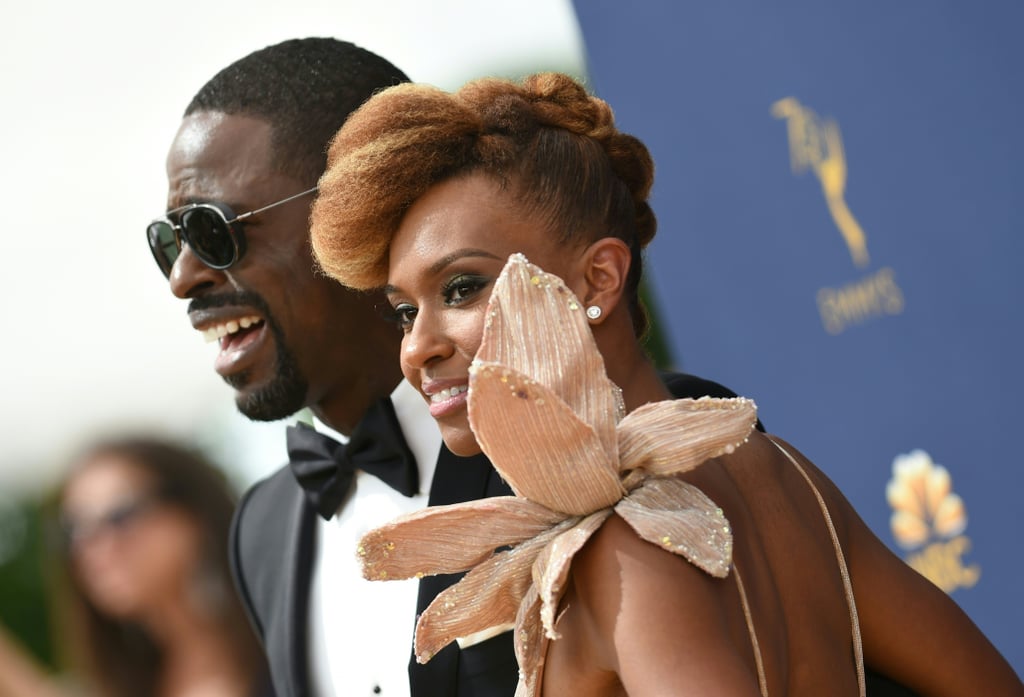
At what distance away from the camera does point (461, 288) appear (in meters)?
1.33

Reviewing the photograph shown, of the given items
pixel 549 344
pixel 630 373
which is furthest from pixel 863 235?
pixel 549 344

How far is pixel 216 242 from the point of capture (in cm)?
200

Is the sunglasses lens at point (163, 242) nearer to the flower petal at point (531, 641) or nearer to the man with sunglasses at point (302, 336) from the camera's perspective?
the man with sunglasses at point (302, 336)

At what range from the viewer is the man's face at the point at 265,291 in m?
2.02

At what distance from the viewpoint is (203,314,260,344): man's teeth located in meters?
2.04

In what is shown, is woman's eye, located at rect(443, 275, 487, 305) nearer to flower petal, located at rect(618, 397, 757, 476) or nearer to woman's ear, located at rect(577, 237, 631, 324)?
woman's ear, located at rect(577, 237, 631, 324)

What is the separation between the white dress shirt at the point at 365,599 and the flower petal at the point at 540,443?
76 centimetres

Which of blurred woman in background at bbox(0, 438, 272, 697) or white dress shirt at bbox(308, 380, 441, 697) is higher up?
white dress shirt at bbox(308, 380, 441, 697)

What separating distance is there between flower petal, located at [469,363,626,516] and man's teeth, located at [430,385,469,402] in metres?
0.19

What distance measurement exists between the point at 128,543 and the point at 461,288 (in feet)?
8.29

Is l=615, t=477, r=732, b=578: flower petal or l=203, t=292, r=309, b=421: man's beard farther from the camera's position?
l=203, t=292, r=309, b=421: man's beard

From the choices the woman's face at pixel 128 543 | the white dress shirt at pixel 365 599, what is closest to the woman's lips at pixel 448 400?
the white dress shirt at pixel 365 599

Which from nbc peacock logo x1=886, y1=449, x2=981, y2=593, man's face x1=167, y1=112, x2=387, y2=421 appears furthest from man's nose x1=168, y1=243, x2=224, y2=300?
nbc peacock logo x1=886, y1=449, x2=981, y2=593

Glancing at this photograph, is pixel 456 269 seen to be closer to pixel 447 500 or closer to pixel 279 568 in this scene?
pixel 447 500
